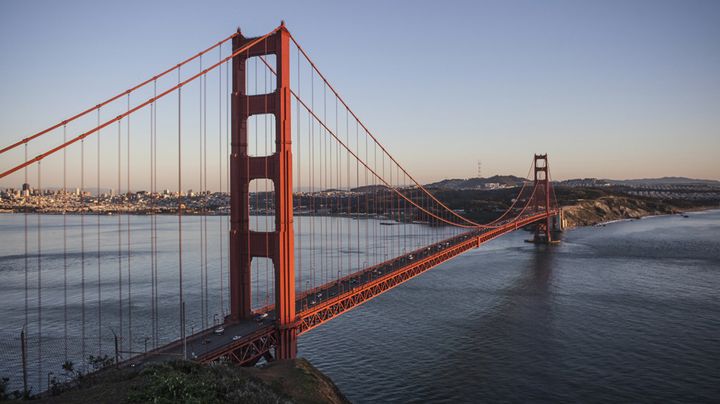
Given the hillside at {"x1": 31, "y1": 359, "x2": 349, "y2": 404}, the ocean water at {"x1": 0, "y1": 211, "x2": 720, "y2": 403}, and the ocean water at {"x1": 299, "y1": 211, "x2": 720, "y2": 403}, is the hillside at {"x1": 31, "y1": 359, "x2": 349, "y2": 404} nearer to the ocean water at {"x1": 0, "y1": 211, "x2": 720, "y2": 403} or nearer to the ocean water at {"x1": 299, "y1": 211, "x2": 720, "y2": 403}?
the ocean water at {"x1": 299, "y1": 211, "x2": 720, "y2": 403}

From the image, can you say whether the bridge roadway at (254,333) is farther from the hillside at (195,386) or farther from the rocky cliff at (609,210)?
the rocky cliff at (609,210)

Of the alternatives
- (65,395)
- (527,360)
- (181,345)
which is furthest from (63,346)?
(527,360)

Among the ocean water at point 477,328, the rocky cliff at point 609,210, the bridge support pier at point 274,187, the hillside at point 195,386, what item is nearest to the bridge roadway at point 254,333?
the bridge support pier at point 274,187

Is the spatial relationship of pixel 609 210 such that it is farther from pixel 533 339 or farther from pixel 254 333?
pixel 254 333

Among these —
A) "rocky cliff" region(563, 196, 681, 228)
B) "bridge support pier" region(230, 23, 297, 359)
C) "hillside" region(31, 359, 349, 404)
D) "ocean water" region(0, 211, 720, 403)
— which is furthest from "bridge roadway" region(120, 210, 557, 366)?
"rocky cliff" region(563, 196, 681, 228)

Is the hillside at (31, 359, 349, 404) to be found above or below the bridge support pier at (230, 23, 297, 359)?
below
